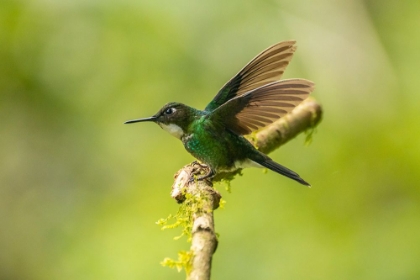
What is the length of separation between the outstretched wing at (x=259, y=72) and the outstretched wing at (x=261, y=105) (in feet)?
0.86

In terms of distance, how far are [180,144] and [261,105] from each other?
279 cm

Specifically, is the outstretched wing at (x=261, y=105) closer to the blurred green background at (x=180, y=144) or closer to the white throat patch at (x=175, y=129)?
the white throat patch at (x=175, y=129)

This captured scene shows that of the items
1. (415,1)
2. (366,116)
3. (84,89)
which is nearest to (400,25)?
(415,1)

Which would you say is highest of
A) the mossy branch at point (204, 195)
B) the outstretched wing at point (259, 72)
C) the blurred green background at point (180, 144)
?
the blurred green background at point (180, 144)

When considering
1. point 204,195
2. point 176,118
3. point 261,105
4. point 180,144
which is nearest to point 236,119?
point 261,105

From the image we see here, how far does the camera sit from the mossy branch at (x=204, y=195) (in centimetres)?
137

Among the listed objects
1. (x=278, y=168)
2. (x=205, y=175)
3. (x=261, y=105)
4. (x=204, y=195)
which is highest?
(x=261, y=105)

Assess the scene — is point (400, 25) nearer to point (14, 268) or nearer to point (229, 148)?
point (229, 148)

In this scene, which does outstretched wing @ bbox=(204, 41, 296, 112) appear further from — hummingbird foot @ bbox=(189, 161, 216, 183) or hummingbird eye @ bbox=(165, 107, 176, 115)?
hummingbird foot @ bbox=(189, 161, 216, 183)

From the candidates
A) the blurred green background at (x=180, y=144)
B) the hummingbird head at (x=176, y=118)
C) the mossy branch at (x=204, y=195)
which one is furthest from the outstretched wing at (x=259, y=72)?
the blurred green background at (x=180, y=144)

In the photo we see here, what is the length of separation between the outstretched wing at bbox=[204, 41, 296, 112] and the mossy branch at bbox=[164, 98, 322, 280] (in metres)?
0.30

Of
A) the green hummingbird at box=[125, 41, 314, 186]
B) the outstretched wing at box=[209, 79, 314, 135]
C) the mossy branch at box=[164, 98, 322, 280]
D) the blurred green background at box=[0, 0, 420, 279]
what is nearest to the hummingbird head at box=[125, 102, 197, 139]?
the green hummingbird at box=[125, 41, 314, 186]

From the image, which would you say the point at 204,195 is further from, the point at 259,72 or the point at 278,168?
the point at 259,72

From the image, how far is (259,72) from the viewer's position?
2725mm
